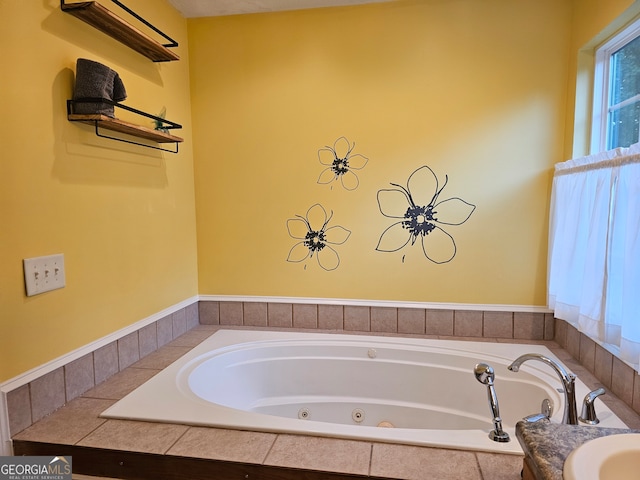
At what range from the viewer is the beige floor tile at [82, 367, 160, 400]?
5.20 feet

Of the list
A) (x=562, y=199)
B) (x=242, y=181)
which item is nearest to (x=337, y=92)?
(x=242, y=181)

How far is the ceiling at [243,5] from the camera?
7.06 feet

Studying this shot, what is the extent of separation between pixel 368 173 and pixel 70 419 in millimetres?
1761

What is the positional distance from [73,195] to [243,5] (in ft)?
4.60

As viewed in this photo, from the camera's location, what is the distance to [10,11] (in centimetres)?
127

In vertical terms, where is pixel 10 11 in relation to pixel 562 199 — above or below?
above

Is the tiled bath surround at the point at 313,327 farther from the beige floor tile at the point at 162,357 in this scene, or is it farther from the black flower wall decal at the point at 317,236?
the black flower wall decal at the point at 317,236

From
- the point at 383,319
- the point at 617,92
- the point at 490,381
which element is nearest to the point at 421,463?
the point at 490,381

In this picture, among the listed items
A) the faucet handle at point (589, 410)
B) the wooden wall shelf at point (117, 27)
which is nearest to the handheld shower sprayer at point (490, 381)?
the faucet handle at point (589, 410)

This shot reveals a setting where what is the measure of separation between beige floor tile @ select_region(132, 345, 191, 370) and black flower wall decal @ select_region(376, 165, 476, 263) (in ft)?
4.08

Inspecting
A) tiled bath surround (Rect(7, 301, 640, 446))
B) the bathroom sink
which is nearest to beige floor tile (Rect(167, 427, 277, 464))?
tiled bath surround (Rect(7, 301, 640, 446))

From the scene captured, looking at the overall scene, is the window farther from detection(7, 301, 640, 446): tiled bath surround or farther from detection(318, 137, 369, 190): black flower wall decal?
detection(318, 137, 369, 190): black flower wall decal

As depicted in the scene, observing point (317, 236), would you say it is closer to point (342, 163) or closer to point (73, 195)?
point (342, 163)

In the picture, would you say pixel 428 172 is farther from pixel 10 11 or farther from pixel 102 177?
pixel 10 11
